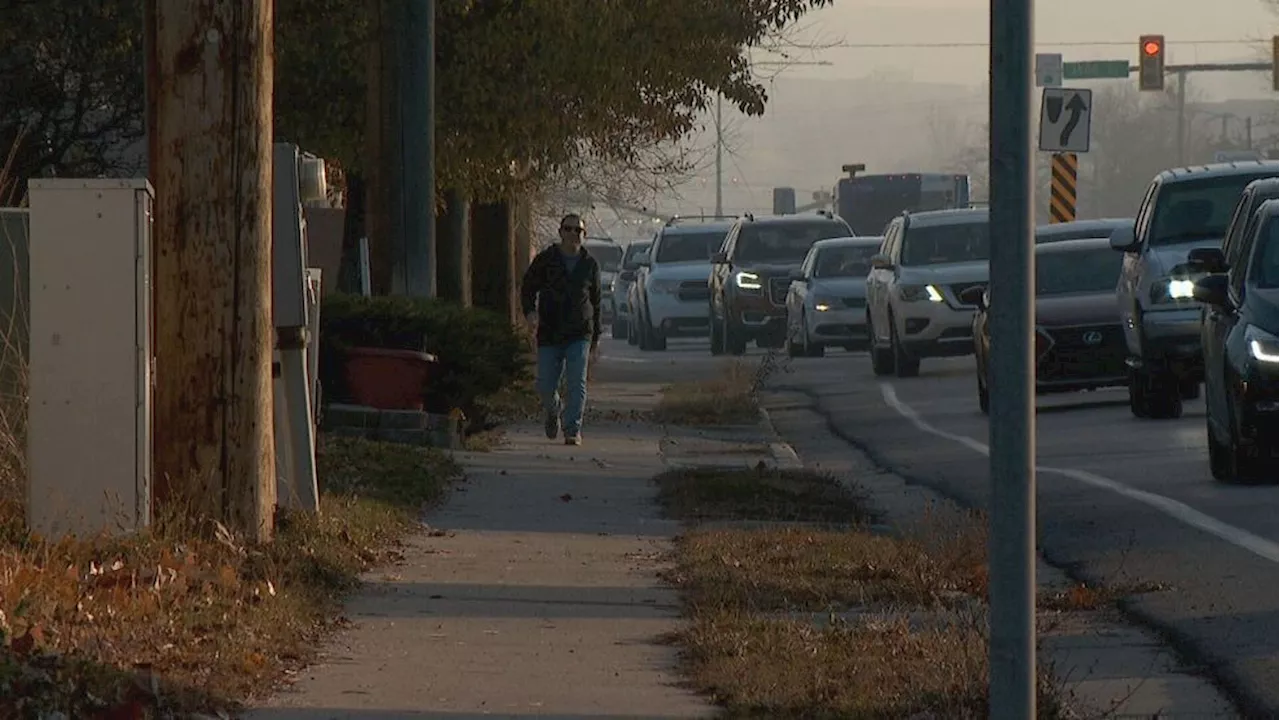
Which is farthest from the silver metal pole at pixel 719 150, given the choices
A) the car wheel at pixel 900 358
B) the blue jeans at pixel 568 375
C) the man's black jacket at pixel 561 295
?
the man's black jacket at pixel 561 295

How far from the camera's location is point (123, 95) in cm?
2395

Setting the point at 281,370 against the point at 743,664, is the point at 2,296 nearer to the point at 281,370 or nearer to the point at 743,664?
the point at 281,370

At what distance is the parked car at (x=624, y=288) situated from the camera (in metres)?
51.9

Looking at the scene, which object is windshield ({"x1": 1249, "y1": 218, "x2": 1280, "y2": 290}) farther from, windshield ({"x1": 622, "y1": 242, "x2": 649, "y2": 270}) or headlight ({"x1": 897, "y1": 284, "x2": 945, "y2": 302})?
windshield ({"x1": 622, "y1": 242, "x2": 649, "y2": 270})

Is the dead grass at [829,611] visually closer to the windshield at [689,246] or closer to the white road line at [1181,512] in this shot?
the white road line at [1181,512]

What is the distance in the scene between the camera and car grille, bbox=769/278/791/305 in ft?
129

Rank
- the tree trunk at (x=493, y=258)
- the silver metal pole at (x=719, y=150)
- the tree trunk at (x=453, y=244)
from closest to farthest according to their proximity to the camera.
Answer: the tree trunk at (x=453, y=244)
the tree trunk at (x=493, y=258)
the silver metal pole at (x=719, y=150)

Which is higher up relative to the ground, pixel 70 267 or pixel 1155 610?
pixel 70 267

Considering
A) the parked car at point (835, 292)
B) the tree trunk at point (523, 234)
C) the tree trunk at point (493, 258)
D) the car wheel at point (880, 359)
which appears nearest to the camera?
the car wheel at point (880, 359)

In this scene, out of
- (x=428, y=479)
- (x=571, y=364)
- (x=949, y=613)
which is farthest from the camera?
(x=571, y=364)

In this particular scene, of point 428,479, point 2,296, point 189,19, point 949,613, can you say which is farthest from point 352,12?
point 949,613

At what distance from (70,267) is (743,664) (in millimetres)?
3447

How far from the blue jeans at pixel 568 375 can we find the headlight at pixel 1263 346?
5.74 metres

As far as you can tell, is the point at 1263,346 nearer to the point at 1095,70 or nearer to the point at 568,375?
the point at 568,375
